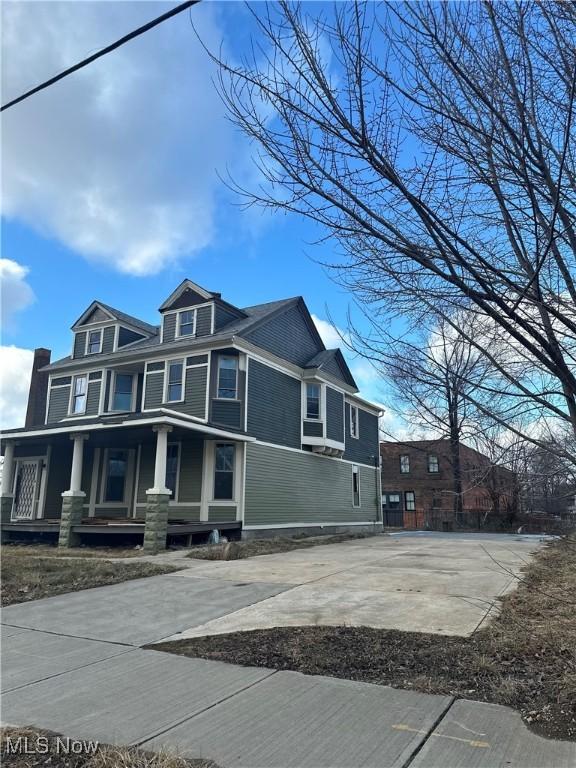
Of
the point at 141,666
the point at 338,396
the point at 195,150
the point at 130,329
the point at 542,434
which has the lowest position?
the point at 141,666

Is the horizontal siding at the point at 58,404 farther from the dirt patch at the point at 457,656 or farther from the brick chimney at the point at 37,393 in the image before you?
the dirt patch at the point at 457,656

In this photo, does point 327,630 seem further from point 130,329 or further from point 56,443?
point 130,329

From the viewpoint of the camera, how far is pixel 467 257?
3.54 m

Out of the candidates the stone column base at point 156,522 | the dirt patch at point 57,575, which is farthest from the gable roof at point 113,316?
the dirt patch at point 57,575

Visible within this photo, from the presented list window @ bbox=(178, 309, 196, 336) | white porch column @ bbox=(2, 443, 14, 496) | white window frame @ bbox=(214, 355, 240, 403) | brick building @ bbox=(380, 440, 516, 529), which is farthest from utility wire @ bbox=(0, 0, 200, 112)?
brick building @ bbox=(380, 440, 516, 529)

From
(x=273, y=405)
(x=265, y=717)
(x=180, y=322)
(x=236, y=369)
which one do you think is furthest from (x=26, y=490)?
(x=265, y=717)

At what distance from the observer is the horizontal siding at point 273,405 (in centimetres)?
1728

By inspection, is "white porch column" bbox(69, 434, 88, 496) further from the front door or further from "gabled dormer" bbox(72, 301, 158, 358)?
"gabled dormer" bbox(72, 301, 158, 358)

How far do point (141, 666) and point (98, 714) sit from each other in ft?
3.16

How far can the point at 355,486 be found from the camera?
79.6 ft

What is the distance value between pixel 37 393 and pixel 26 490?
7.53 metres

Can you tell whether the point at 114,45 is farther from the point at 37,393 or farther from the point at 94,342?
the point at 37,393

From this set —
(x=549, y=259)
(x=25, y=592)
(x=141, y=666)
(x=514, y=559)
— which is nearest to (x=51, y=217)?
(x=25, y=592)

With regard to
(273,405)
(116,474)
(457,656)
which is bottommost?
(457,656)
